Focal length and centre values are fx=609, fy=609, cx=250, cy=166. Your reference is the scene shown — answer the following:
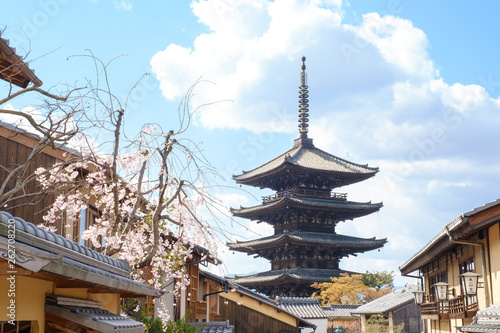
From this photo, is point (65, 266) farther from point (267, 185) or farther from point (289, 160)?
point (267, 185)

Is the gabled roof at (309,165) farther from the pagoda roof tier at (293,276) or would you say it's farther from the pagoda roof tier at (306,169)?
the pagoda roof tier at (293,276)

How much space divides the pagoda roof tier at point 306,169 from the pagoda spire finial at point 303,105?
3.17ft

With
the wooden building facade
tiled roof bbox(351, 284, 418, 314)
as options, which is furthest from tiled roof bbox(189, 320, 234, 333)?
tiled roof bbox(351, 284, 418, 314)

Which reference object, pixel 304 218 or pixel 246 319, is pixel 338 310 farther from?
pixel 246 319

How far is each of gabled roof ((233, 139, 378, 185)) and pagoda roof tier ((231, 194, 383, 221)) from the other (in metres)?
2.19

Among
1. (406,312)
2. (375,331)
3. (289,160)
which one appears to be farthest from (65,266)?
(289,160)

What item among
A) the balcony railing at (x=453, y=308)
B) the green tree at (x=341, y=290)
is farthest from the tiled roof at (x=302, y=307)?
the balcony railing at (x=453, y=308)

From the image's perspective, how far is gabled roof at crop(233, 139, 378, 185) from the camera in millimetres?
43906

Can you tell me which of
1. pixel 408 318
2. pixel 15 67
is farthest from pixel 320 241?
pixel 15 67

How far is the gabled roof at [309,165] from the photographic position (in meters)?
43.9

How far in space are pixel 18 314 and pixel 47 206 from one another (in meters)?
6.83

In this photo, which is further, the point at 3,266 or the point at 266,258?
the point at 266,258

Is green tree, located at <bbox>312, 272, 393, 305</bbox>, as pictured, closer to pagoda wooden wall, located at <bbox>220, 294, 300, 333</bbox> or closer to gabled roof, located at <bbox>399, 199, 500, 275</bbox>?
pagoda wooden wall, located at <bbox>220, 294, 300, 333</bbox>

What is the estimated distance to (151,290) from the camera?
752 cm
